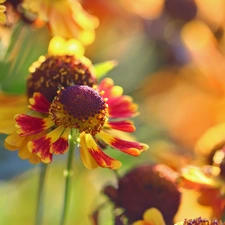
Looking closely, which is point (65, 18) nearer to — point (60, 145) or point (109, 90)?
point (109, 90)

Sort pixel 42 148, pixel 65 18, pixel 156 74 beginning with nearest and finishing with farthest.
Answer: pixel 42 148 < pixel 65 18 < pixel 156 74

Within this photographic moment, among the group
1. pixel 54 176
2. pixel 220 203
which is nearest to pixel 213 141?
pixel 220 203

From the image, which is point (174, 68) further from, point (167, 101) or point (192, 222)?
point (192, 222)

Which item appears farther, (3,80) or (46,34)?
(46,34)

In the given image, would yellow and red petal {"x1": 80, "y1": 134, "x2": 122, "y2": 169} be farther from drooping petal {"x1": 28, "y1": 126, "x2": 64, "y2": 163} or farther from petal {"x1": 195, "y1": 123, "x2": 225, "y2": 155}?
petal {"x1": 195, "y1": 123, "x2": 225, "y2": 155}

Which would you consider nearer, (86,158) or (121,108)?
(86,158)

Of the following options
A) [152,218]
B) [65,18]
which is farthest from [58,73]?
[152,218]

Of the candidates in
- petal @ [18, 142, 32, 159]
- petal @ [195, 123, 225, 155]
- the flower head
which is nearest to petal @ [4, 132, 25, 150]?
petal @ [18, 142, 32, 159]
